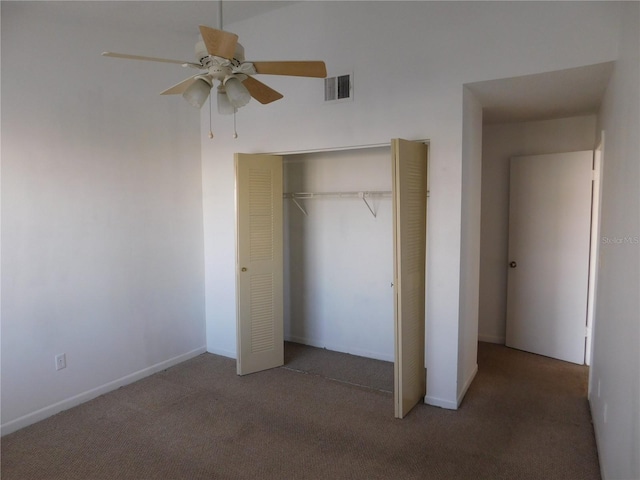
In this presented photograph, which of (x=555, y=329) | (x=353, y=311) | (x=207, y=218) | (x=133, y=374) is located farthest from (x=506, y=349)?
(x=133, y=374)

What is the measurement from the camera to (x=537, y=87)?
3.18 metres

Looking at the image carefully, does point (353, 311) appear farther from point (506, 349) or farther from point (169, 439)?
point (169, 439)

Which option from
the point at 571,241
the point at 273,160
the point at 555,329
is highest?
the point at 273,160

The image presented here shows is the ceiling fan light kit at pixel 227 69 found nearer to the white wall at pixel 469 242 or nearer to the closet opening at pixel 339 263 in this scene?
the white wall at pixel 469 242

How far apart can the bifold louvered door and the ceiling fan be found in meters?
1.36

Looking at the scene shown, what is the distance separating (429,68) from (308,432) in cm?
284

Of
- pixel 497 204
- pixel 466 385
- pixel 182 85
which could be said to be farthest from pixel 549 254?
pixel 182 85

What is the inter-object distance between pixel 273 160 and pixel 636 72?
111 inches

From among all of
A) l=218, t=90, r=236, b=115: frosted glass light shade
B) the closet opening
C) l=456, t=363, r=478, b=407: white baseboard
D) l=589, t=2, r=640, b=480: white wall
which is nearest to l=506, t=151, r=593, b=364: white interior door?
l=456, t=363, r=478, b=407: white baseboard

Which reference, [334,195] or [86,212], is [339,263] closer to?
[334,195]

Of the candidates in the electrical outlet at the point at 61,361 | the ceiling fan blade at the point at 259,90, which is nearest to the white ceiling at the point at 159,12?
the ceiling fan blade at the point at 259,90

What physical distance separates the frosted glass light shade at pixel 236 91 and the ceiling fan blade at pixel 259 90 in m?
0.09

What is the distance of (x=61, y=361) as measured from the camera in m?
3.34

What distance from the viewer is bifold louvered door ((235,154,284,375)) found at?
3902 millimetres
